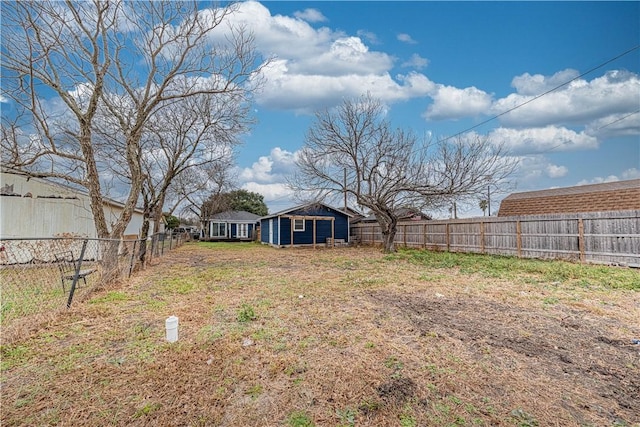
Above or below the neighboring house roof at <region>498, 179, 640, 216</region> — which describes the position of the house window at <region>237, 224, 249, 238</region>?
below

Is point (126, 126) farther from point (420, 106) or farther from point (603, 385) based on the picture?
point (420, 106)

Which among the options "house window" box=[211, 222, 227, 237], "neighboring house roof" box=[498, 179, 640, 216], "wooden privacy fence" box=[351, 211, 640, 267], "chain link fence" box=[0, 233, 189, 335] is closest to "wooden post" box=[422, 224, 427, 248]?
"wooden privacy fence" box=[351, 211, 640, 267]

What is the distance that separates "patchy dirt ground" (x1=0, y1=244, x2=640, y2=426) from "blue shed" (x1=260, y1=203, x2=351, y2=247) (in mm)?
14451

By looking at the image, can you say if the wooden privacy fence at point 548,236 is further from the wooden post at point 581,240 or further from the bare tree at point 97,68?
the bare tree at point 97,68

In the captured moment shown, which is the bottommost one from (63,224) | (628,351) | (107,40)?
(628,351)

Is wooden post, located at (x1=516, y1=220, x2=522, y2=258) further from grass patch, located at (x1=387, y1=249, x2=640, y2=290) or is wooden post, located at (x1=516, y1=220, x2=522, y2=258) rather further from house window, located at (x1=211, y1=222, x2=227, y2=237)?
house window, located at (x1=211, y1=222, x2=227, y2=237)

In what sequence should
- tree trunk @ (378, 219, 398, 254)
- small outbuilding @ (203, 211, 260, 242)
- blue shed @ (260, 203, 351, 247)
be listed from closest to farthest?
tree trunk @ (378, 219, 398, 254)
blue shed @ (260, 203, 351, 247)
small outbuilding @ (203, 211, 260, 242)

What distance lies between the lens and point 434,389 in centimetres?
232

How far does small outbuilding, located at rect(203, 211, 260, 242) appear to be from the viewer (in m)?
29.6

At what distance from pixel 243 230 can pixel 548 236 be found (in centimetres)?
2600

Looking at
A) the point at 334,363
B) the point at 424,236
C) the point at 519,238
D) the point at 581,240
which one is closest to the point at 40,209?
the point at 334,363

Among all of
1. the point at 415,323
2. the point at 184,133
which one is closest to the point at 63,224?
the point at 184,133

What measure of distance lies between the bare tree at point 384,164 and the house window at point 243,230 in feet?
56.5

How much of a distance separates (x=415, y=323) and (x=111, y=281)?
6.11 meters
